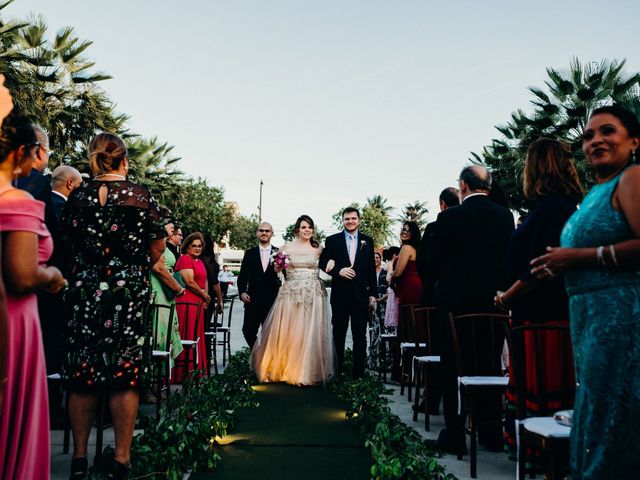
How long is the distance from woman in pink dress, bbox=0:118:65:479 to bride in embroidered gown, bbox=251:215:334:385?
18.2 ft

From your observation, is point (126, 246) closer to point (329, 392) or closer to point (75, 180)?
point (75, 180)

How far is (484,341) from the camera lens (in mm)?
4605

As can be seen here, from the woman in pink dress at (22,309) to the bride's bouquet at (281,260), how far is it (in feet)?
18.8

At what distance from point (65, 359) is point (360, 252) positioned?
16.5 ft

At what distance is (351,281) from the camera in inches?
310

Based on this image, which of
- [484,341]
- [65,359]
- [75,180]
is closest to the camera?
[65,359]

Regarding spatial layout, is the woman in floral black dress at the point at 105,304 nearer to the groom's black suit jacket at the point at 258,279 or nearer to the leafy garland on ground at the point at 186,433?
the leafy garland on ground at the point at 186,433

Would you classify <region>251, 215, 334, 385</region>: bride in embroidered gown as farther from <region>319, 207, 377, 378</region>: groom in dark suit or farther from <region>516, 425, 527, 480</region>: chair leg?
<region>516, 425, 527, 480</region>: chair leg

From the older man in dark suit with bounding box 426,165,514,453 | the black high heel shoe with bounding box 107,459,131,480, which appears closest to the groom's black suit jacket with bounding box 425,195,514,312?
the older man in dark suit with bounding box 426,165,514,453

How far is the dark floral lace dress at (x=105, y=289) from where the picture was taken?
11.5ft

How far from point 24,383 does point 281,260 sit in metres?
5.86

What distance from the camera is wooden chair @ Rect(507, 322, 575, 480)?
267cm

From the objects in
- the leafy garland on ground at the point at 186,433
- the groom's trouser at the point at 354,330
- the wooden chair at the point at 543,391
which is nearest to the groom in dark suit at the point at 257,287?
the groom's trouser at the point at 354,330

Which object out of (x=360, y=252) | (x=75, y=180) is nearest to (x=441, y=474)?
(x=75, y=180)
